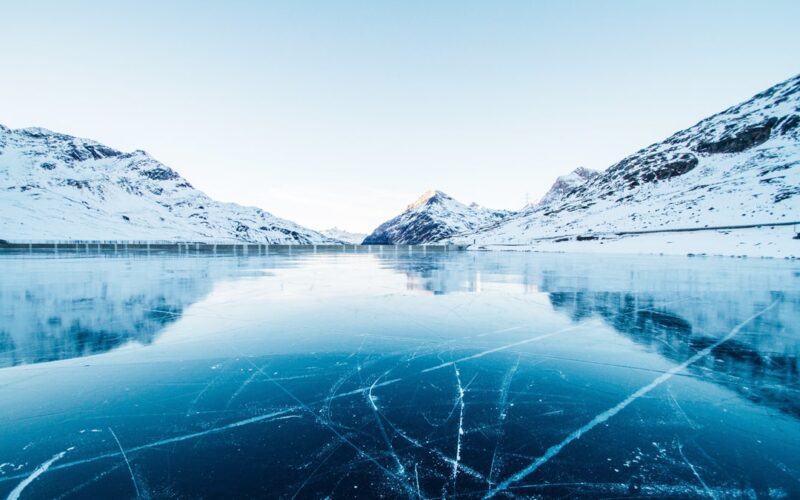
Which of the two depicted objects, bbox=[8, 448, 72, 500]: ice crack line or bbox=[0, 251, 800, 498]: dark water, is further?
bbox=[0, 251, 800, 498]: dark water

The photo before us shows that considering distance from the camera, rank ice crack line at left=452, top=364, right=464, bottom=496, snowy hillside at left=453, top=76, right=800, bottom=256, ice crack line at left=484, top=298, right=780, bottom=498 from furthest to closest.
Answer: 1. snowy hillside at left=453, top=76, right=800, bottom=256
2. ice crack line at left=452, top=364, right=464, bottom=496
3. ice crack line at left=484, top=298, right=780, bottom=498

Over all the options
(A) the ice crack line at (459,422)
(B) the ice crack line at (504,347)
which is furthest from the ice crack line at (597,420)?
(B) the ice crack line at (504,347)

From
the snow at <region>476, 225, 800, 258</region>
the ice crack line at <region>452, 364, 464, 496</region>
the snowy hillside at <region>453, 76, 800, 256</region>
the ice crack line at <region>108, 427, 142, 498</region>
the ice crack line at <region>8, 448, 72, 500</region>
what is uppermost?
the snowy hillside at <region>453, 76, 800, 256</region>

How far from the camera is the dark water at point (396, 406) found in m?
2.44

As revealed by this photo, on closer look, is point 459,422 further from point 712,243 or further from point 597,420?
point 712,243

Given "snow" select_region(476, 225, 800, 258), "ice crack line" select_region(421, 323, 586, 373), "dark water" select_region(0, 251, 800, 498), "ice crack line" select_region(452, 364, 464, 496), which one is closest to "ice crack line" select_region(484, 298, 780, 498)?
"dark water" select_region(0, 251, 800, 498)

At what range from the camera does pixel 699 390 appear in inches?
154

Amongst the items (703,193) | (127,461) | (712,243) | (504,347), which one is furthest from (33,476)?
(703,193)

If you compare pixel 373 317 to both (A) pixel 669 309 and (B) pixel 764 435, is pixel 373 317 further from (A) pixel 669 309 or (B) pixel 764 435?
(A) pixel 669 309

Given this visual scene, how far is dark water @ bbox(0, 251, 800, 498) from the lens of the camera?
2436mm

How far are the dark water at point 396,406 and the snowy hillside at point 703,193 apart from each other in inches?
1917

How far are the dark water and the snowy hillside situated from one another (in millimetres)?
48704

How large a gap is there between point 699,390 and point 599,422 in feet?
5.22

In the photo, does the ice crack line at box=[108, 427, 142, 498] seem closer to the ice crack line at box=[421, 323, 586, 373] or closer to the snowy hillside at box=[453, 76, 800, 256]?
the ice crack line at box=[421, 323, 586, 373]
